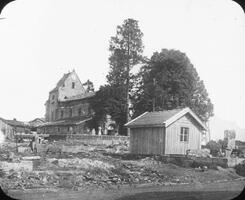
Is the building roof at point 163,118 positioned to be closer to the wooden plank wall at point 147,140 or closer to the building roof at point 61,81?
Result: the wooden plank wall at point 147,140

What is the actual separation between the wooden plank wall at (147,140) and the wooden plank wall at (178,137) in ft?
1.57

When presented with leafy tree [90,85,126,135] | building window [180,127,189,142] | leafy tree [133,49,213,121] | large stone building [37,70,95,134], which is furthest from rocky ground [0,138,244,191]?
large stone building [37,70,95,134]

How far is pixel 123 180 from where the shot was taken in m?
14.1

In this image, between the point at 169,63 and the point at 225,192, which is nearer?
the point at 225,192

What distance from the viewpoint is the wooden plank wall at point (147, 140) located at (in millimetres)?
23203

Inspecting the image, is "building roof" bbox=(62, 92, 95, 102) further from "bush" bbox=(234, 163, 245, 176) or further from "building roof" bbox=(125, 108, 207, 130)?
"bush" bbox=(234, 163, 245, 176)

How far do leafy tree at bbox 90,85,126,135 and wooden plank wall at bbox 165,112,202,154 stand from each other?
68.6 feet

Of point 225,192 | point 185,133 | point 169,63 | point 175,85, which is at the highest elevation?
point 169,63

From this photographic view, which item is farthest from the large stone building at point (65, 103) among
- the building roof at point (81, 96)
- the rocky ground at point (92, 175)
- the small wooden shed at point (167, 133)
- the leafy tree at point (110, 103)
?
the rocky ground at point (92, 175)

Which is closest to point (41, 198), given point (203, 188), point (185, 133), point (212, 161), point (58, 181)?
point (58, 181)

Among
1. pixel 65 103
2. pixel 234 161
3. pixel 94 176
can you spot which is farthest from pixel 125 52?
pixel 94 176

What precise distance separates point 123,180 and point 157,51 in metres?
34.7

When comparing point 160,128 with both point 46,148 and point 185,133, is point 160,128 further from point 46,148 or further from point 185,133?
point 46,148

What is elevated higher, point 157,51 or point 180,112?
point 157,51
